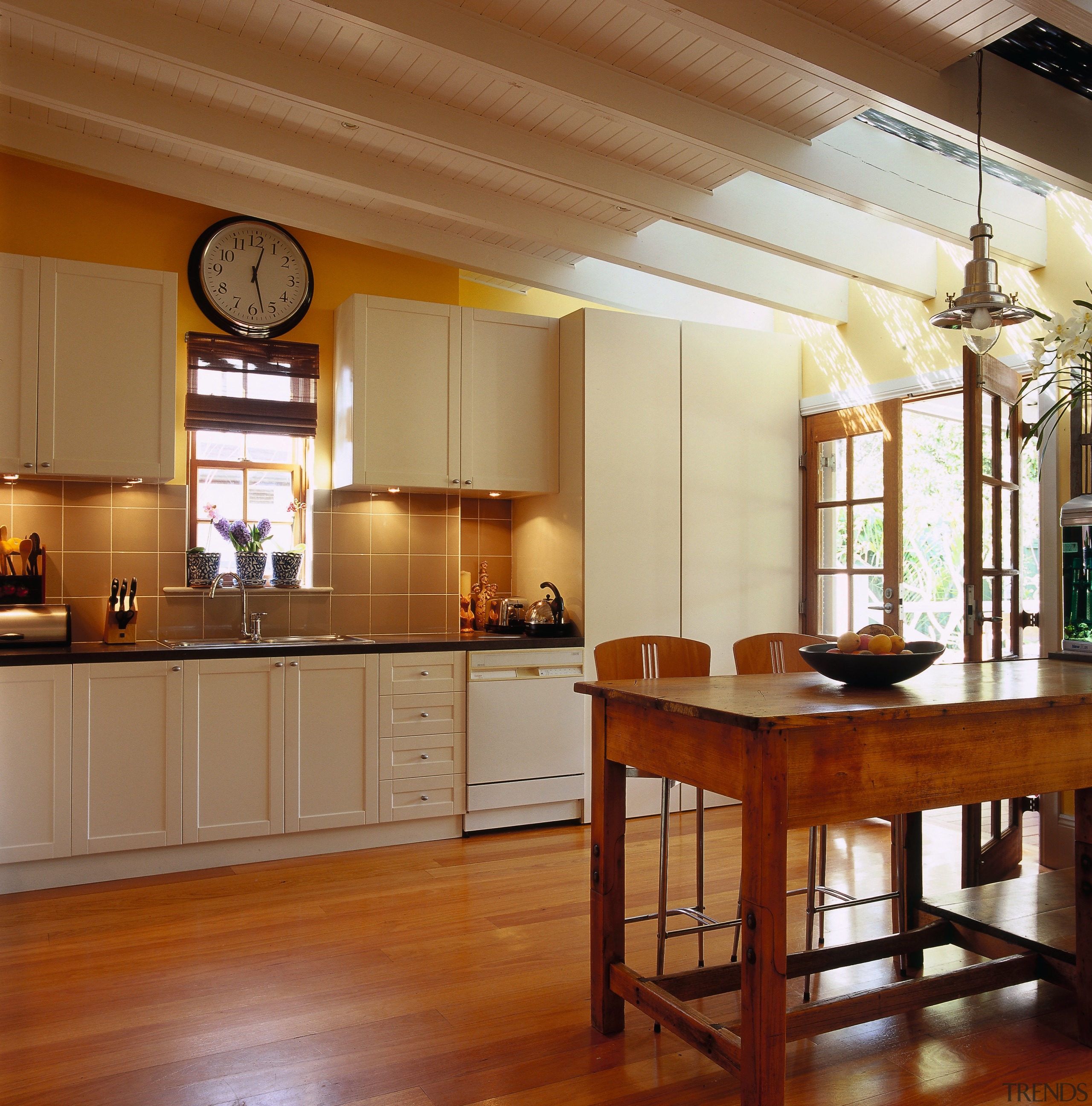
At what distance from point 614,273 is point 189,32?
288cm

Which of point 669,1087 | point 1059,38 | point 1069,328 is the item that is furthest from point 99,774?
point 1059,38

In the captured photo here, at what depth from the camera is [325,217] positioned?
459 centimetres

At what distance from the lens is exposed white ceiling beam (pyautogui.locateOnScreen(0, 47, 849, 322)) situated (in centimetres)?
359

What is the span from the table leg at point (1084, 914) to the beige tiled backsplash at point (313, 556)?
3.30 metres

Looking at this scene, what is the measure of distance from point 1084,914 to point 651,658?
1.41 metres

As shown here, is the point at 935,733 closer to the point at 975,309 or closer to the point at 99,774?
the point at 975,309

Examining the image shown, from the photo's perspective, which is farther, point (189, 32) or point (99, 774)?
point (99, 774)

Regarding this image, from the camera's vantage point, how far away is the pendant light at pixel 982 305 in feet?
8.18

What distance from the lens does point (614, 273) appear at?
5574mm

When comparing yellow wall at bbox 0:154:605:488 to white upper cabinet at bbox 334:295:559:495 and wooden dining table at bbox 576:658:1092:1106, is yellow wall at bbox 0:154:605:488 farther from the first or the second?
wooden dining table at bbox 576:658:1092:1106

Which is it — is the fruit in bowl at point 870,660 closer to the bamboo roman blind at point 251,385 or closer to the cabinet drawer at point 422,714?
the cabinet drawer at point 422,714

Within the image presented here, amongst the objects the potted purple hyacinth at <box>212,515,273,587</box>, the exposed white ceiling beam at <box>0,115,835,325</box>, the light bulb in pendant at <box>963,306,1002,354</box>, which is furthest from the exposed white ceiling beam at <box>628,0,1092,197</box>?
the potted purple hyacinth at <box>212,515,273,587</box>

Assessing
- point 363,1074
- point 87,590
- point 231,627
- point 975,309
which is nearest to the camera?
point 363,1074

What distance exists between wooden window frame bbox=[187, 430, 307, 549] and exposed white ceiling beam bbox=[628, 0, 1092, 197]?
9.81 feet
